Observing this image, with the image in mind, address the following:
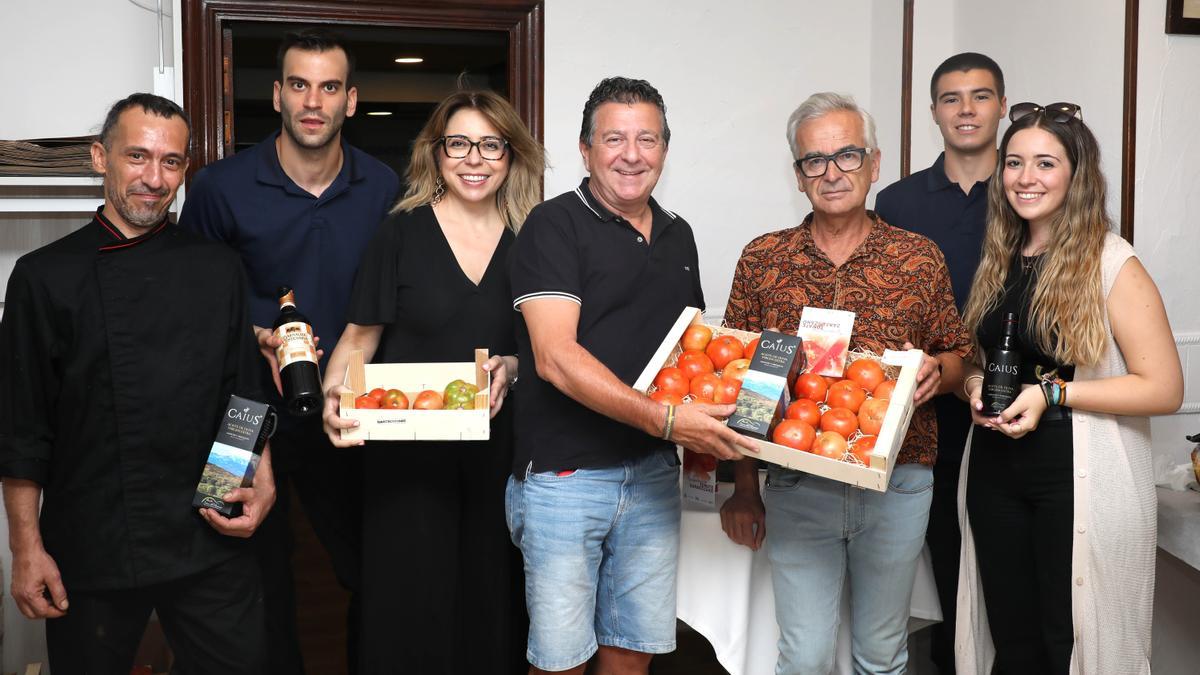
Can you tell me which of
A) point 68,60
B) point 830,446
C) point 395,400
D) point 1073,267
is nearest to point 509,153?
point 395,400

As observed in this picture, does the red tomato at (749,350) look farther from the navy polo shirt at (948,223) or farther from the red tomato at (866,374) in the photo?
the navy polo shirt at (948,223)

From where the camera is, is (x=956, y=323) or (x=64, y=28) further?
(x=64, y=28)

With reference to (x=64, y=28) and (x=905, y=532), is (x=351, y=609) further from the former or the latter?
(x=64, y=28)

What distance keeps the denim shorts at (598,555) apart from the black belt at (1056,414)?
82 centimetres

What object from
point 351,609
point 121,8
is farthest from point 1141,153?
point 121,8

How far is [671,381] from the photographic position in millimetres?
1990

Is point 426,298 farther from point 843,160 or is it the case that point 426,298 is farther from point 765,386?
point 843,160

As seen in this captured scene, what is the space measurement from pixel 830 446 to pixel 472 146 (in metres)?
1.11

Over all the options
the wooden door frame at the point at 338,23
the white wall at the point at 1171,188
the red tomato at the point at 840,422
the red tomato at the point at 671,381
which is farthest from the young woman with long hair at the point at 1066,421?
A: the wooden door frame at the point at 338,23

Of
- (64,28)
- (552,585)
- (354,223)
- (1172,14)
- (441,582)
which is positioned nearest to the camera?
(552,585)

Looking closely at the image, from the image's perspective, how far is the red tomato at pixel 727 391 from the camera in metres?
1.96

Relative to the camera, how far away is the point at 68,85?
3.42m

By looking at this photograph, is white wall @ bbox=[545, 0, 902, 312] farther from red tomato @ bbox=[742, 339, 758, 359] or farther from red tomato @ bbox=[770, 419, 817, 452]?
red tomato @ bbox=[770, 419, 817, 452]

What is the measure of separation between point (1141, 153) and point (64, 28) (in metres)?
3.46
